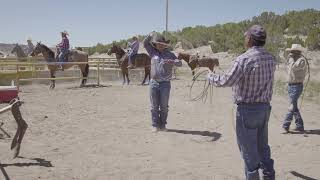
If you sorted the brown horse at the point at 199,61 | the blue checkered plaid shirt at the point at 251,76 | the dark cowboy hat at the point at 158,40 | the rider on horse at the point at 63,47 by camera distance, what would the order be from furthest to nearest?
the brown horse at the point at 199,61 → the rider on horse at the point at 63,47 → the dark cowboy hat at the point at 158,40 → the blue checkered plaid shirt at the point at 251,76

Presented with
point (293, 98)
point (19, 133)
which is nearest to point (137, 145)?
point (19, 133)

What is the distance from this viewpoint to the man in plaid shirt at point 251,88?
4645mm

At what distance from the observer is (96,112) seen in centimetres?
1095

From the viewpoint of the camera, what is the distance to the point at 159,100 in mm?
8555

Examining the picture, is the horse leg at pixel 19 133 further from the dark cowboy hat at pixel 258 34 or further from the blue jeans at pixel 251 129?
the dark cowboy hat at pixel 258 34

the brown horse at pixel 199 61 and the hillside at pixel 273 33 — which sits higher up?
the hillside at pixel 273 33

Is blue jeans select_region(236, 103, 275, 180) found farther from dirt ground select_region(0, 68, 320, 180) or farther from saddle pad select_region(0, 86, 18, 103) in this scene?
saddle pad select_region(0, 86, 18, 103)

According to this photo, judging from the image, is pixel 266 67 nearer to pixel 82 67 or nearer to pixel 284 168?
pixel 284 168

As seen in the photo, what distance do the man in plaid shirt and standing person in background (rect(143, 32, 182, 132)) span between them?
344cm

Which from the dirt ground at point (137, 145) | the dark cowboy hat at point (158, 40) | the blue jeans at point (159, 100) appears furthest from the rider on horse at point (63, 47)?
the dark cowboy hat at point (158, 40)

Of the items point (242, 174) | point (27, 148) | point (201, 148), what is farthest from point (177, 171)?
point (27, 148)

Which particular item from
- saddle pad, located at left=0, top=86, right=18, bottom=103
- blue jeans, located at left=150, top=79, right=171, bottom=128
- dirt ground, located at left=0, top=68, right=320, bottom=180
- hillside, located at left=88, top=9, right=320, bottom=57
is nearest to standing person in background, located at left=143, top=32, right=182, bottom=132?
blue jeans, located at left=150, top=79, right=171, bottom=128

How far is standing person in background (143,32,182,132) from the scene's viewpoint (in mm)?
8234

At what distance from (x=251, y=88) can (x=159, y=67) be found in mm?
3697
